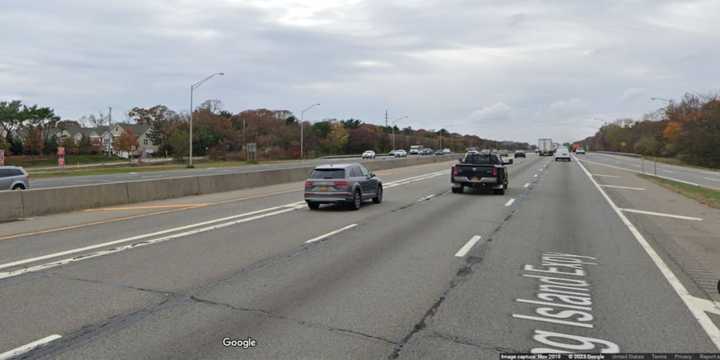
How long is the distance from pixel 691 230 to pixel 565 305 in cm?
935

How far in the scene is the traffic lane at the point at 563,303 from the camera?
5723 mm

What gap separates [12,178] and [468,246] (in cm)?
2168

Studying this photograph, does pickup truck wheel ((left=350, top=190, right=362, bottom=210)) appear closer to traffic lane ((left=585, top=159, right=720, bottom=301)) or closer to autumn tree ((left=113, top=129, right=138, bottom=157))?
traffic lane ((left=585, top=159, right=720, bottom=301))

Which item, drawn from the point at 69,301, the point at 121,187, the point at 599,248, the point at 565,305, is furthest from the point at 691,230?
the point at 121,187

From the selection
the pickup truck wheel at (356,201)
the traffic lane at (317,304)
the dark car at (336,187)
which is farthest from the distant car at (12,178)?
the traffic lane at (317,304)

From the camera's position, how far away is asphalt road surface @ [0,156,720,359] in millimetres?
5578

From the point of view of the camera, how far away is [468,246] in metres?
11.4

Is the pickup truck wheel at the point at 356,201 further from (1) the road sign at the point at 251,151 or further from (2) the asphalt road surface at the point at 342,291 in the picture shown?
(1) the road sign at the point at 251,151

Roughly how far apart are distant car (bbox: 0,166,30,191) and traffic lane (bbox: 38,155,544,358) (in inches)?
753

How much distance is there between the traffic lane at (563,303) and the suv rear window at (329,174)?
6787 mm

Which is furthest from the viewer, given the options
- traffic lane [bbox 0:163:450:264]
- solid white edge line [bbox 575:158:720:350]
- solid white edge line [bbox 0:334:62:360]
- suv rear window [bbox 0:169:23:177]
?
suv rear window [bbox 0:169:23:177]

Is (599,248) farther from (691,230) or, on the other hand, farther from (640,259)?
(691,230)

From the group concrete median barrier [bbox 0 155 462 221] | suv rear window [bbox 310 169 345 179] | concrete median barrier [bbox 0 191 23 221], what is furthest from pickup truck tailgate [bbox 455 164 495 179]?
concrete median barrier [bbox 0 191 23 221]

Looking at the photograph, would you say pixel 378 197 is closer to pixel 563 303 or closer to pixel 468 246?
pixel 468 246
